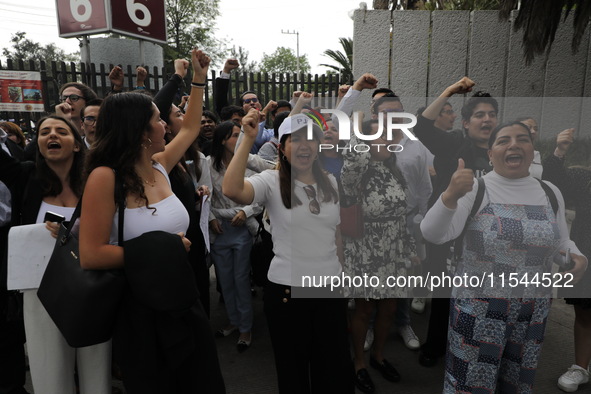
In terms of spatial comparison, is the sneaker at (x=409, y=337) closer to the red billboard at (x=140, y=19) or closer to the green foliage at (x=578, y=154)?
the green foliage at (x=578, y=154)

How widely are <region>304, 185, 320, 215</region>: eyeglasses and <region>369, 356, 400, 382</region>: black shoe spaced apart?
150 centimetres

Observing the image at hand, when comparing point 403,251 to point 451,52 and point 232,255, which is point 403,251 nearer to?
point 232,255

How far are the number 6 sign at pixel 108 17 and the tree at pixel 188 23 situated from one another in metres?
Answer: 20.4

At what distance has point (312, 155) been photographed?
2242 millimetres

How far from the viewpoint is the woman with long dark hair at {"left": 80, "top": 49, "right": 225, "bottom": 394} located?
1.57m

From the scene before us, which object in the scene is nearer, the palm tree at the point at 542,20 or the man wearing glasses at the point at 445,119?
the man wearing glasses at the point at 445,119

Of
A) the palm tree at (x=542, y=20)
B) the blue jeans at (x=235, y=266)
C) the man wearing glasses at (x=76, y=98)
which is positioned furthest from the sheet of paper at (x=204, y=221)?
the palm tree at (x=542, y=20)

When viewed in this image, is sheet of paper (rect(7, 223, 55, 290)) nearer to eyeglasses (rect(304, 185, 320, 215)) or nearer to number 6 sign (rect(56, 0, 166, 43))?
eyeglasses (rect(304, 185, 320, 215))

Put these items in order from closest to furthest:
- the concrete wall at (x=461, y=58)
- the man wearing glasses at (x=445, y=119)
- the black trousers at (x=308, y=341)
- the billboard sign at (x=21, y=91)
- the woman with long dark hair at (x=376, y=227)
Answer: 1. the black trousers at (x=308, y=341)
2. the woman with long dark hair at (x=376, y=227)
3. the man wearing glasses at (x=445, y=119)
4. the billboard sign at (x=21, y=91)
5. the concrete wall at (x=461, y=58)

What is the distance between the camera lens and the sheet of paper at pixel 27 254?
1.98 metres

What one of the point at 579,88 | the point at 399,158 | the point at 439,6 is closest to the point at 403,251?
the point at 399,158

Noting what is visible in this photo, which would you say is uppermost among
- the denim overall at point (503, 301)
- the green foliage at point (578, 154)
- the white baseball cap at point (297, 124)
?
the white baseball cap at point (297, 124)

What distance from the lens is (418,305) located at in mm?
4141

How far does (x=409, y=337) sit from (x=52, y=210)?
283cm
